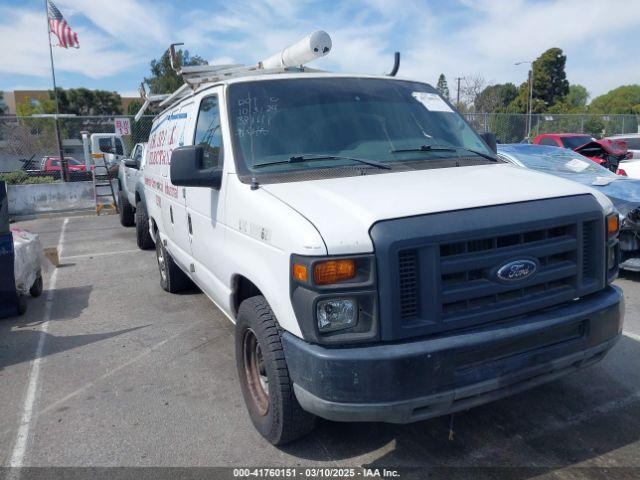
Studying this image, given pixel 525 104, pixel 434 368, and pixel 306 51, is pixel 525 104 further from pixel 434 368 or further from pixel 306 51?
pixel 434 368

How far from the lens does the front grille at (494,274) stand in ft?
8.36

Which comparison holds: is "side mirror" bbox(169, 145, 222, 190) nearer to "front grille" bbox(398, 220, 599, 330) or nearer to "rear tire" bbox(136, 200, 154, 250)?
"front grille" bbox(398, 220, 599, 330)

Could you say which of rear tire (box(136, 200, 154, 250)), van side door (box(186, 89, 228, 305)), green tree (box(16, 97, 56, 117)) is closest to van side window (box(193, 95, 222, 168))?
van side door (box(186, 89, 228, 305))

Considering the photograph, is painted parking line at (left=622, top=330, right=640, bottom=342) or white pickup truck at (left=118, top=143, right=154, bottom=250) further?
white pickup truck at (left=118, top=143, right=154, bottom=250)

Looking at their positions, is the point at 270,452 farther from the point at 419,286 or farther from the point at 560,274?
the point at 560,274

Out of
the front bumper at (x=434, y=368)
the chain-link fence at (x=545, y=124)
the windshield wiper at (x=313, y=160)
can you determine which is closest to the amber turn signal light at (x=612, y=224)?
the front bumper at (x=434, y=368)

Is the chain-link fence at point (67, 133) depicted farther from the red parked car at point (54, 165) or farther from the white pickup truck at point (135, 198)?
the white pickup truck at point (135, 198)

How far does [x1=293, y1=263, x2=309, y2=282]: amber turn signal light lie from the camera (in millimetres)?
2508

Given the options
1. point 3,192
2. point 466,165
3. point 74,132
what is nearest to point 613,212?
point 466,165

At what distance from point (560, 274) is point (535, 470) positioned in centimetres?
106

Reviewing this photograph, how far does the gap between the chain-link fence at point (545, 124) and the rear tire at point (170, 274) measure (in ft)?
56.7

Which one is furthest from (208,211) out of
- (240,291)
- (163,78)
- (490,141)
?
(163,78)

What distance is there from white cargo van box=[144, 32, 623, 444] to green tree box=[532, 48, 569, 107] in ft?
181

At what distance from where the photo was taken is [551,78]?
5325cm
